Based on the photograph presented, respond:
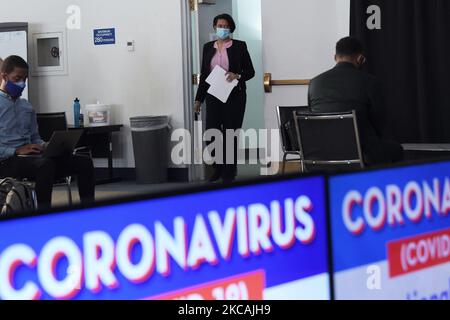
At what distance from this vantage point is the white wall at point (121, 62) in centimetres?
927

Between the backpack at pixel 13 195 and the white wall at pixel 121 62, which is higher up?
the white wall at pixel 121 62

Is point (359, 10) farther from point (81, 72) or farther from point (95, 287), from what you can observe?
point (95, 287)

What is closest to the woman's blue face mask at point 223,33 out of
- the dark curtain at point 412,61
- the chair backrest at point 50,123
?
the dark curtain at point 412,61

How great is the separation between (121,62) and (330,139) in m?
5.25

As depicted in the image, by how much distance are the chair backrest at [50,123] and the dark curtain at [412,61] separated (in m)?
3.07

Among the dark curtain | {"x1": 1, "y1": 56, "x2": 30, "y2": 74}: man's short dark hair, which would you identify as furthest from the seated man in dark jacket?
the dark curtain

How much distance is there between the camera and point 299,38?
8.06 m

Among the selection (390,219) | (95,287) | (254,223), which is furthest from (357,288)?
(95,287)

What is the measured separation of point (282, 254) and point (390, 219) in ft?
0.89

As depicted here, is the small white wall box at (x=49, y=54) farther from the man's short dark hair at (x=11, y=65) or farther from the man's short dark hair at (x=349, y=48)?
the man's short dark hair at (x=349, y=48)

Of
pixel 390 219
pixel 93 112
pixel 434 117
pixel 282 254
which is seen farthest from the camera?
pixel 93 112

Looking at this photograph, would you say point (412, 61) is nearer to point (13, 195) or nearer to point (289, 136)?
point (289, 136)

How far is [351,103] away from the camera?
4.84 m

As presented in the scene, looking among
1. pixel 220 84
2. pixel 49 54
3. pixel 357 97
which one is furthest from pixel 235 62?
pixel 49 54
